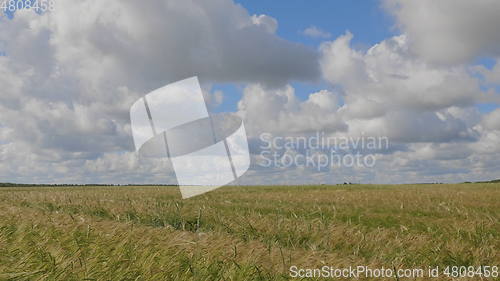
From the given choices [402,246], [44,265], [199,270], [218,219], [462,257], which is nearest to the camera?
[44,265]

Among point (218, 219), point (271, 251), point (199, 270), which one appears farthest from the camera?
point (218, 219)

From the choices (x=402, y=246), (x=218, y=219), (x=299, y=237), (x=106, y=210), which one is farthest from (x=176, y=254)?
(x=106, y=210)

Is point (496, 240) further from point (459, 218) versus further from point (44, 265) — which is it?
point (44, 265)

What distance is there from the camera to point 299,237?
7.94 metres

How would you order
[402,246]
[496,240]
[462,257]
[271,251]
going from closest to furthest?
[271,251], [462,257], [402,246], [496,240]

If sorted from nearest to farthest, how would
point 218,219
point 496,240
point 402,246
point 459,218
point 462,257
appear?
1. point 462,257
2. point 402,246
3. point 496,240
4. point 218,219
5. point 459,218

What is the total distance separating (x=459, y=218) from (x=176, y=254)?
390 inches

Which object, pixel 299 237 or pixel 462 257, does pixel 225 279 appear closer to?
pixel 299 237

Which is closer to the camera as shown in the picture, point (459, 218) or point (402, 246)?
point (402, 246)

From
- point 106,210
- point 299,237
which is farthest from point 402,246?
point 106,210

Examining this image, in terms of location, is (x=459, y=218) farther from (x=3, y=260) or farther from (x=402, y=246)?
(x=3, y=260)

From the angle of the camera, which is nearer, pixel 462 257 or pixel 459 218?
pixel 462 257

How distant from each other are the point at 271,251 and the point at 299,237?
264 centimetres

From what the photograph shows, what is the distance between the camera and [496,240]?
29.3ft
